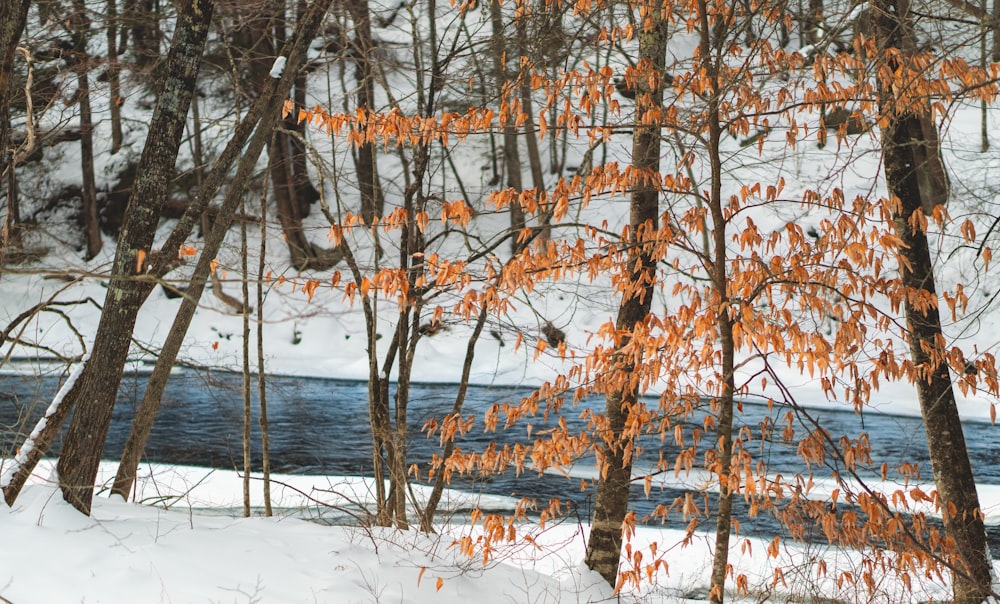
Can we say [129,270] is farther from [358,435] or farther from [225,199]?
[358,435]

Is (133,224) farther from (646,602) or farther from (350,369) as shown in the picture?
(350,369)

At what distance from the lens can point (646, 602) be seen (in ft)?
21.5

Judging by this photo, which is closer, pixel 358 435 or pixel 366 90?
pixel 366 90

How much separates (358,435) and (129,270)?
25.5ft

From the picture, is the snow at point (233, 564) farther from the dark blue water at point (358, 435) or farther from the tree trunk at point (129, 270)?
the dark blue water at point (358, 435)

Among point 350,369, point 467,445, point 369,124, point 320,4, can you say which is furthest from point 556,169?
point 369,124

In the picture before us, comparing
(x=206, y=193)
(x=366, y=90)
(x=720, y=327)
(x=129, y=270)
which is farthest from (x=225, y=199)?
(x=720, y=327)

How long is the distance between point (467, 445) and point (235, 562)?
7373mm

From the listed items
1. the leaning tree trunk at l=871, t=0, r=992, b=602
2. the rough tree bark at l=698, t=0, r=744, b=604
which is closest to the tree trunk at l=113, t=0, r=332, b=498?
the rough tree bark at l=698, t=0, r=744, b=604

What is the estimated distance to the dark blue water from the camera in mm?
10273

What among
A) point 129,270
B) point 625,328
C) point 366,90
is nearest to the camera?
point 129,270

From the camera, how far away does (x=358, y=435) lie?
12.8 meters

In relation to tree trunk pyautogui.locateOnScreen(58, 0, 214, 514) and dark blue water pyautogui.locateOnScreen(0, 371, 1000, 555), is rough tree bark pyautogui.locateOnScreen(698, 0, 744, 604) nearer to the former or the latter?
tree trunk pyautogui.locateOnScreen(58, 0, 214, 514)

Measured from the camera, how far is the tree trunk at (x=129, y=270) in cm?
524
